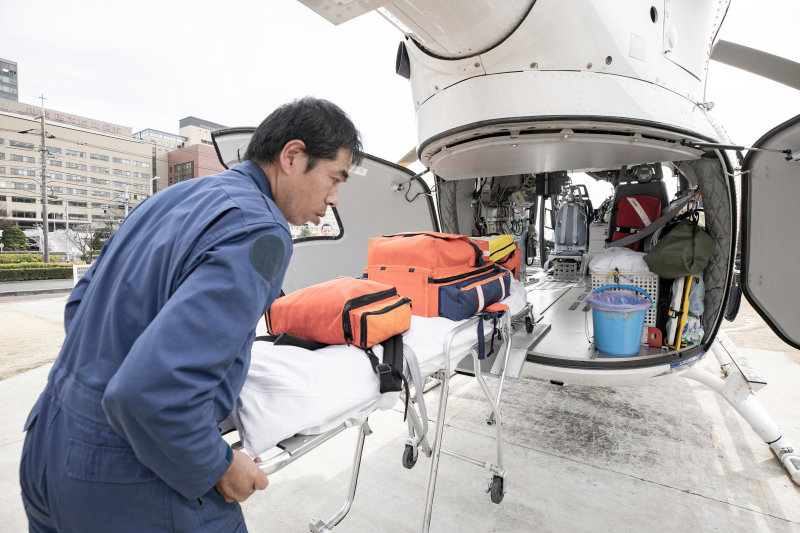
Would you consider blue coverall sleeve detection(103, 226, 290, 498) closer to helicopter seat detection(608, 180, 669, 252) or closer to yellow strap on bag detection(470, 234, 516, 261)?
yellow strap on bag detection(470, 234, 516, 261)

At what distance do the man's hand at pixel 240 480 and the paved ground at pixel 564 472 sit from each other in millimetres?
1732

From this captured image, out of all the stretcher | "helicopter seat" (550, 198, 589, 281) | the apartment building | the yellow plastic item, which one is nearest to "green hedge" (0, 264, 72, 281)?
"helicopter seat" (550, 198, 589, 281)

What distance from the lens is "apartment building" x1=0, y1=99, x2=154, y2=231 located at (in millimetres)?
45812

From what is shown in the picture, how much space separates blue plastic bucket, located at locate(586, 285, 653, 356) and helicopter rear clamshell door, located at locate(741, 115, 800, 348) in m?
1.10

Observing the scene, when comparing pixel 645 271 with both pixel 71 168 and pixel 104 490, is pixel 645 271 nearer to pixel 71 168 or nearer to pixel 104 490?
pixel 104 490

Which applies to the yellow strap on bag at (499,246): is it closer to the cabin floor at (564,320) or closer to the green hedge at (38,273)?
the cabin floor at (564,320)

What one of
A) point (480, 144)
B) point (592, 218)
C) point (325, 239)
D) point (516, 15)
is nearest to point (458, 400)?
point (325, 239)

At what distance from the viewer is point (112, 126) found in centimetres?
5584

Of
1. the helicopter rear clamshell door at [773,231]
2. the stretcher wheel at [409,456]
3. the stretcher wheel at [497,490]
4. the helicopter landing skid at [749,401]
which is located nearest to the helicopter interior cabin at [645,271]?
the helicopter rear clamshell door at [773,231]

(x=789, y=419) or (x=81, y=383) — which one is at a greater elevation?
(x=81, y=383)

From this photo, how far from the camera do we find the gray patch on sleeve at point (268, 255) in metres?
0.91

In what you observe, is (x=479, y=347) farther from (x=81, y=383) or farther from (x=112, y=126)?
(x=112, y=126)

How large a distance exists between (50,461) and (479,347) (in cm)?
183

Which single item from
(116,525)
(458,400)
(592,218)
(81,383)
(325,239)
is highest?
(592,218)
